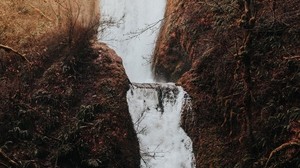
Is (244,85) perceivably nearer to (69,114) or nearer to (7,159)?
(69,114)

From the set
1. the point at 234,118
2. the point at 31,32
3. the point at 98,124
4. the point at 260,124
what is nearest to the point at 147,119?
the point at 98,124

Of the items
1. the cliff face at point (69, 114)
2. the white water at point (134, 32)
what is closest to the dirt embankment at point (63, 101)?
the cliff face at point (69, 114)

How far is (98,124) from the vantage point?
11461mm

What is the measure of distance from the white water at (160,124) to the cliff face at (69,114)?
0.31m

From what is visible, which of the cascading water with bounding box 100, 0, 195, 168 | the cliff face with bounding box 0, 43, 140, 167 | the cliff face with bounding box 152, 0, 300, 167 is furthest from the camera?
the cascading water with bounding box 100, 0, 195, 168

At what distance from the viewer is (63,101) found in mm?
12141

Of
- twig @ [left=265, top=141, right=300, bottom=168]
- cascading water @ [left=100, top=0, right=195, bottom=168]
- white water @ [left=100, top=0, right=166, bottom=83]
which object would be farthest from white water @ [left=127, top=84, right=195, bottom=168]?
white water @ [left=100, top=0, right=166, bottom=83]

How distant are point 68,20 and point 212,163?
227 inches

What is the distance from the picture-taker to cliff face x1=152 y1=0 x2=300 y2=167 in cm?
979

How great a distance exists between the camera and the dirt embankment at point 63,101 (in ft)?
35.4

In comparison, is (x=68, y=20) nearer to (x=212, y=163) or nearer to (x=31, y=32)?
(x=31, y=32)

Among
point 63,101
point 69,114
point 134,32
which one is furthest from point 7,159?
point 134,32

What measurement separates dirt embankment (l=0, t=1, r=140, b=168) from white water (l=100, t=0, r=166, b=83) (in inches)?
187

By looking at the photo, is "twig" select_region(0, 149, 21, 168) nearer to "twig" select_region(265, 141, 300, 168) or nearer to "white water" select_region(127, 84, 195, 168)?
"white water" select_region(127, 84, 195, 168)
